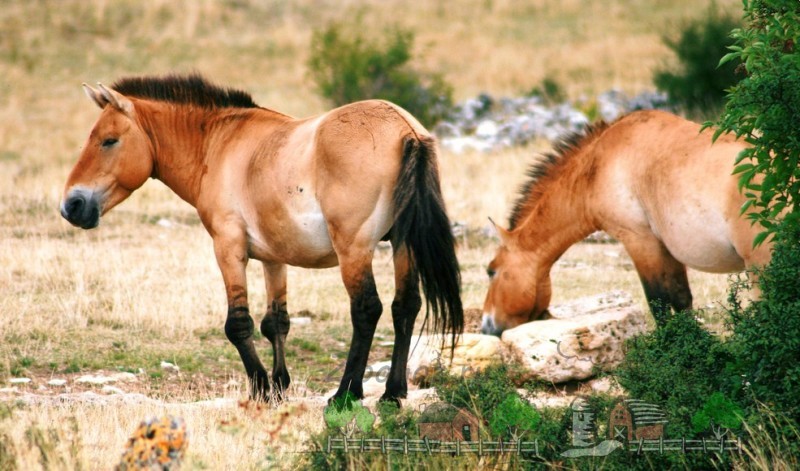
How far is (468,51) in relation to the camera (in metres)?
34.1

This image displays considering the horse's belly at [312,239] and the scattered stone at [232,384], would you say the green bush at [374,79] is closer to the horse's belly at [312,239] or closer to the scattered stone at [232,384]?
the scattered stone at [232,384]

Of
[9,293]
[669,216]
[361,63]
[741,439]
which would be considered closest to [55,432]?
[741,439]

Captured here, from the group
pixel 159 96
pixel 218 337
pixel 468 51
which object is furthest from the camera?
pixel 468 51

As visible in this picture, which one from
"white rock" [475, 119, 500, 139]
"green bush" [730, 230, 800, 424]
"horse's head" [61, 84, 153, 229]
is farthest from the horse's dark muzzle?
"white rock" [475, 119, 500, 139]

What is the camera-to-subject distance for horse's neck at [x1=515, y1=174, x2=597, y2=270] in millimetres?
8547

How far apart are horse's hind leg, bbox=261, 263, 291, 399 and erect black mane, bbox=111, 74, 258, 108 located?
130 cm

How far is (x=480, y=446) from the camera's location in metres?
5.27

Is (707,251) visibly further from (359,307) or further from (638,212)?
(359,307)

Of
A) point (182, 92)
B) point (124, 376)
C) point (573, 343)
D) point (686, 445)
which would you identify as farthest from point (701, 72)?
point (686, 445)

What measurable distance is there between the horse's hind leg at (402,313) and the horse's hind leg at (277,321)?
3.46 ft

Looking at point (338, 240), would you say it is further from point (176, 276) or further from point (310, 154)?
point (176, 276)

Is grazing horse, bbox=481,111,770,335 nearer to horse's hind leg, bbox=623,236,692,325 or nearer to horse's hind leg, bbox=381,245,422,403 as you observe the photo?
horse's hind leg, bbox=623,236,692,325

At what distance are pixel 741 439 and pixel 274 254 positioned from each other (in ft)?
11.4

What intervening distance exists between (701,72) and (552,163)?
633 inches
